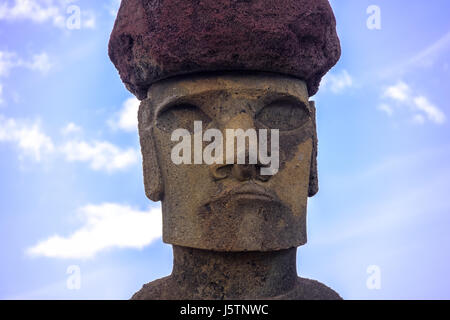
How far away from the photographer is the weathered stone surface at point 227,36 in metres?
2.54

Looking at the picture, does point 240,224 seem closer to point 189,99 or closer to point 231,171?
point 231,171

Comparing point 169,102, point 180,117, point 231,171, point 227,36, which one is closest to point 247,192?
point 231,171

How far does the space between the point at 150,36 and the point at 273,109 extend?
37.4 inches

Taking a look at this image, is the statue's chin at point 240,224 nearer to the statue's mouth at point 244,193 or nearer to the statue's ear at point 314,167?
the statue's mouth at point 244,193

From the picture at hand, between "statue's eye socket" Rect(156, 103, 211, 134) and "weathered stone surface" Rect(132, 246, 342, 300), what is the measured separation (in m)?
0.84

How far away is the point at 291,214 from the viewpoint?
2.73 meters

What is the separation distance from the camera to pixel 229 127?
8.43 ft

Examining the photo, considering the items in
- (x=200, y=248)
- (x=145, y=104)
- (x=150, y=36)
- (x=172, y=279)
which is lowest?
(x=172, y=279)

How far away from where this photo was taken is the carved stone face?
2.56 m

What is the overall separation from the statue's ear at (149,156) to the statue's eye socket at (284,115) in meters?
0.77

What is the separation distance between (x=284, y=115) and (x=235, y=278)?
3.76 feet

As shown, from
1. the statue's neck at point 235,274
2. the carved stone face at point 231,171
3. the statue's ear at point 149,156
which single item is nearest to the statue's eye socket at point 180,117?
the carved stone face at point 231,171
